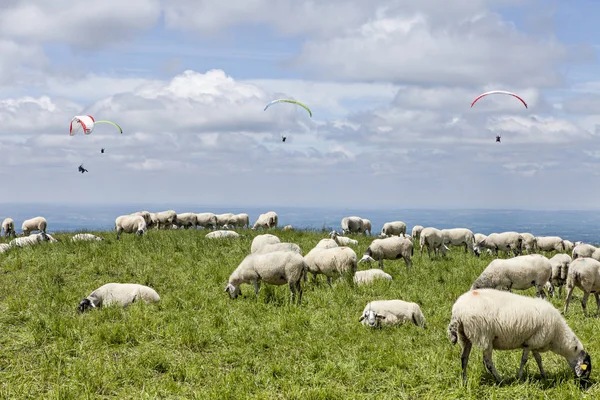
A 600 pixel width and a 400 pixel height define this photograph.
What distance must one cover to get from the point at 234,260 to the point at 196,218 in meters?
22.6

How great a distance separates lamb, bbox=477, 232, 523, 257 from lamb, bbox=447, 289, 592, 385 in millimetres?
19052

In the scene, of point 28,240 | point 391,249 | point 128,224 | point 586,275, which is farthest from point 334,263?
point 128,224

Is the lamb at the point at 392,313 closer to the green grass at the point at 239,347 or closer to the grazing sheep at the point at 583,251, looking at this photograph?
the green grass at the point at 239,347

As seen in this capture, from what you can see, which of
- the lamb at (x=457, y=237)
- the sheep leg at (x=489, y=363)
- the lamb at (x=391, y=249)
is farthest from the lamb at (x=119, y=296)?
the lamb at (x=457, y=237)

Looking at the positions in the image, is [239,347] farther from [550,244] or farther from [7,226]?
[7,226]

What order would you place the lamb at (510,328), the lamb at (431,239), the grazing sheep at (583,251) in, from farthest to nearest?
the lamb at (431,239)
the grazing sheep at (583,251)
the lamb at (510,328)

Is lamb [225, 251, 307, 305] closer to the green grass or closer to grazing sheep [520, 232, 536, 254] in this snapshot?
the green grass

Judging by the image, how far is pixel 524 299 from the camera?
28.2 feet

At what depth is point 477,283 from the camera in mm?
14406

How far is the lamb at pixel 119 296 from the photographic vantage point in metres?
13.1

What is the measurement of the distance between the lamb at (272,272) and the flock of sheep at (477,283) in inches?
1.0

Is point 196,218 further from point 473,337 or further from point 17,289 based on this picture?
point 473,337

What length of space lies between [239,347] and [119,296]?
4752 millimetres

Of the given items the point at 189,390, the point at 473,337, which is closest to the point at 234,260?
the point at 189,390
